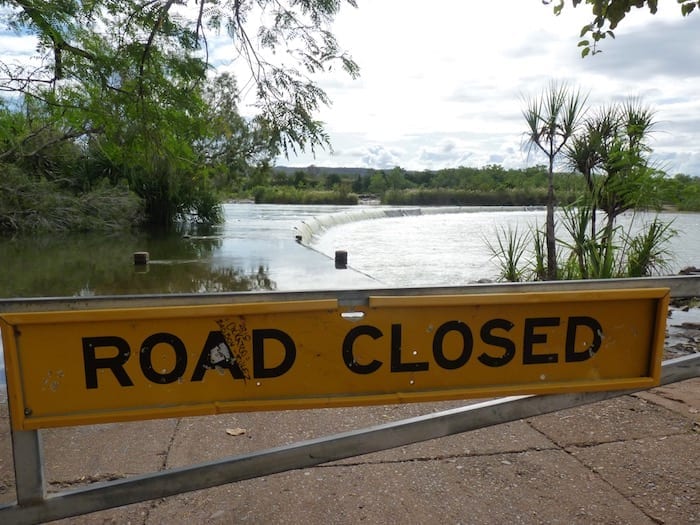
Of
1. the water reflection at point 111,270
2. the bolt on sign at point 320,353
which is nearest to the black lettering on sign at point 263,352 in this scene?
the bolt on sign at point 320,353


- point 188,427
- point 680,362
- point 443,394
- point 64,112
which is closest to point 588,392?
point 680,362

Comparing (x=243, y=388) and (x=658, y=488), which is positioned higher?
(x=243, y=388)

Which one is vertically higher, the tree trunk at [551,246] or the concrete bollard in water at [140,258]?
the tree trunk at [551,246]

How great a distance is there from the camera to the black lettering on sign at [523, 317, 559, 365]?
2.13 meters

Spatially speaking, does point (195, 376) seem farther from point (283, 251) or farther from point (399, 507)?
point (283, 251)

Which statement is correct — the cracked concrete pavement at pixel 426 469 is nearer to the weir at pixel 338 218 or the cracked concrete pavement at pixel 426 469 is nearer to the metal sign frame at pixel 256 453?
the metal sign frame at pixel 256 453

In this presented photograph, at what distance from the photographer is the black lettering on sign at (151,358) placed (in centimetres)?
190

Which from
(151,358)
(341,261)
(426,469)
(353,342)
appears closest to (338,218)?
(341,261)

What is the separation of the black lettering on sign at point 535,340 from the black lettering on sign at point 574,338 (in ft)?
0.20

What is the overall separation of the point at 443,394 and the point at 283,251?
50.1 ft

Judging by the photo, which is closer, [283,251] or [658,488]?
[658,488]

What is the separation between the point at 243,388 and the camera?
6.59 ft

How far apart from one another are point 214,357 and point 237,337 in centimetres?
11

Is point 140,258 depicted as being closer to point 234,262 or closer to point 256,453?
point 234,262
